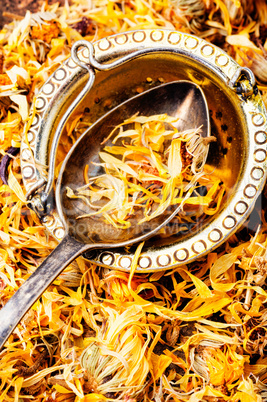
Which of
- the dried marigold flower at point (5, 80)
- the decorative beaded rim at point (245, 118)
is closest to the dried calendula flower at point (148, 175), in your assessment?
the decorative beaded rim at point (245, 118)

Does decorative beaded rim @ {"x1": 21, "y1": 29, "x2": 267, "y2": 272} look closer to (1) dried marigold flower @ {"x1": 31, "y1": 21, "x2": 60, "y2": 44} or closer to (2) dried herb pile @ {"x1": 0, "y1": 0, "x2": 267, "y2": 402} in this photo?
(2) dried herb pile @ {"x1": 0, "y1": 0, "x2": 267, "y2": 402}

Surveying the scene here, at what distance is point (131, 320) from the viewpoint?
0.72 meters

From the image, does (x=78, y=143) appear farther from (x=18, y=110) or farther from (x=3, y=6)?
(x=3, y=6)

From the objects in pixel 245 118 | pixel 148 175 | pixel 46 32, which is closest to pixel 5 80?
pixel 46 32

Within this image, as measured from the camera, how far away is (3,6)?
1.05 m

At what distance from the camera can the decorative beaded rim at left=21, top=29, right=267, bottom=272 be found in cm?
70

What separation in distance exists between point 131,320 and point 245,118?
1.40 ft

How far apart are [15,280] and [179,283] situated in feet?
1.09

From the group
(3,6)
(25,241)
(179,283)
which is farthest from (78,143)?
(3,6)

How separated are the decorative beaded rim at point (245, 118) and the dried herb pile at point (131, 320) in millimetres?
53

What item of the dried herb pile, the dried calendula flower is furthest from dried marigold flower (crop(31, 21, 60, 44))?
the dried calendula flower

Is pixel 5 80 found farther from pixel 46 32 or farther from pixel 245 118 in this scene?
pixel 245 118

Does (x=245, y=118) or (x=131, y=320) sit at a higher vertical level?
(x=245, y=118)

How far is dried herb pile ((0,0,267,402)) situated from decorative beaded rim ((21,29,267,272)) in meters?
0.05
